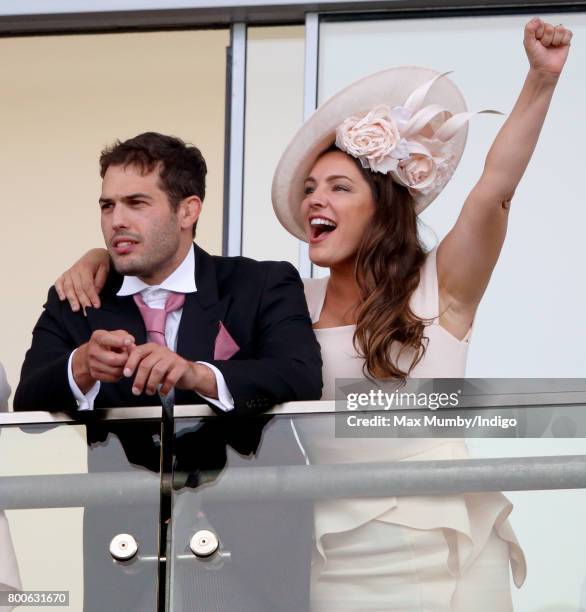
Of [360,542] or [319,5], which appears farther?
[319,5]

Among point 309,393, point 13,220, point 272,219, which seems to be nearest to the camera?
point 309,393

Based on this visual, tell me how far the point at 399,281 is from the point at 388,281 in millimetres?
31

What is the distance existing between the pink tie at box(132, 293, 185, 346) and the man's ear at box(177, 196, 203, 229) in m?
0.25

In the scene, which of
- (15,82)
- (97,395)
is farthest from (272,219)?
(97,395)

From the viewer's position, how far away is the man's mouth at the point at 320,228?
13.5 feet

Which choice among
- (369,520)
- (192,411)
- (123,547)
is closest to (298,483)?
(369,520)

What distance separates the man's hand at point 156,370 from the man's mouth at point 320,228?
36.1 inches

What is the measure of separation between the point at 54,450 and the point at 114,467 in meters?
0.14

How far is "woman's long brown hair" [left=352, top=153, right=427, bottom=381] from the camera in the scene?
385 cm

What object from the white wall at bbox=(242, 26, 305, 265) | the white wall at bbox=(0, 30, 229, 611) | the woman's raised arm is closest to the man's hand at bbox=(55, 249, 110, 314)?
the woman's raised arm

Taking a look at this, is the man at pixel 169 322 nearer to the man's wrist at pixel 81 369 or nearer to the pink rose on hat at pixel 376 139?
the man's wrist at pixel 81 369

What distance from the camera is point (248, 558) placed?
3312mm

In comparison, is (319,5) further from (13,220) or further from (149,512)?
(149,512)

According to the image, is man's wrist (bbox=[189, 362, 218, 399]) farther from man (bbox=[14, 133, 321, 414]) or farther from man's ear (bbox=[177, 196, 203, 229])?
man's ear (bbox=[177, 196, 203, 229])
